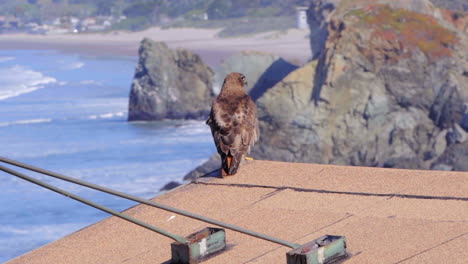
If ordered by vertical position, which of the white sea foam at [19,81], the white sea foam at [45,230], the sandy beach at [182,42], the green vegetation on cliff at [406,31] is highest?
the green vegetation on cliff at [406,31]

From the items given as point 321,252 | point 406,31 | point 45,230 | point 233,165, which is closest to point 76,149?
point 406,31

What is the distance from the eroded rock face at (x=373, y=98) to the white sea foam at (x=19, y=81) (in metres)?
27.9

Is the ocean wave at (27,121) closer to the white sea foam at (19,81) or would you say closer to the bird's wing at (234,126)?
the white sea foam at (19,81)

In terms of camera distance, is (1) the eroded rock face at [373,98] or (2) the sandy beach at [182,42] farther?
(2) the sandy beach at [182,42]

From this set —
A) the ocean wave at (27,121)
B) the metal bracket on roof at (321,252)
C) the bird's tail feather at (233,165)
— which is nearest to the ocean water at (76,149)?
the ocean wave at (27,121)

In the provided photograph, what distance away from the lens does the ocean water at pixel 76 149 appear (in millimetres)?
22281

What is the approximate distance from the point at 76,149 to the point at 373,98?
1113 centimetres

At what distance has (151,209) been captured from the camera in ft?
23.4

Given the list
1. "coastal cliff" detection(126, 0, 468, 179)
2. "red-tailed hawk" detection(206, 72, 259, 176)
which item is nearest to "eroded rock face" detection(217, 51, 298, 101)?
"coastal cliff" detection(126, 0, 468, 179)

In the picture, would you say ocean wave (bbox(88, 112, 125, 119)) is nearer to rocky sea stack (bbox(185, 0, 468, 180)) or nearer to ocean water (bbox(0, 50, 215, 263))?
ocean water (bbox(0, 50, 215, 263))

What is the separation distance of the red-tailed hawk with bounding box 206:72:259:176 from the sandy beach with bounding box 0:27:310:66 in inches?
Answer: 2276

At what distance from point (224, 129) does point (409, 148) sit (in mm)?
19679

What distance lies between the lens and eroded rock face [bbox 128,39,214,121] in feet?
142

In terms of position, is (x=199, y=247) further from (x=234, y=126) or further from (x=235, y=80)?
(x=235, y=80)
